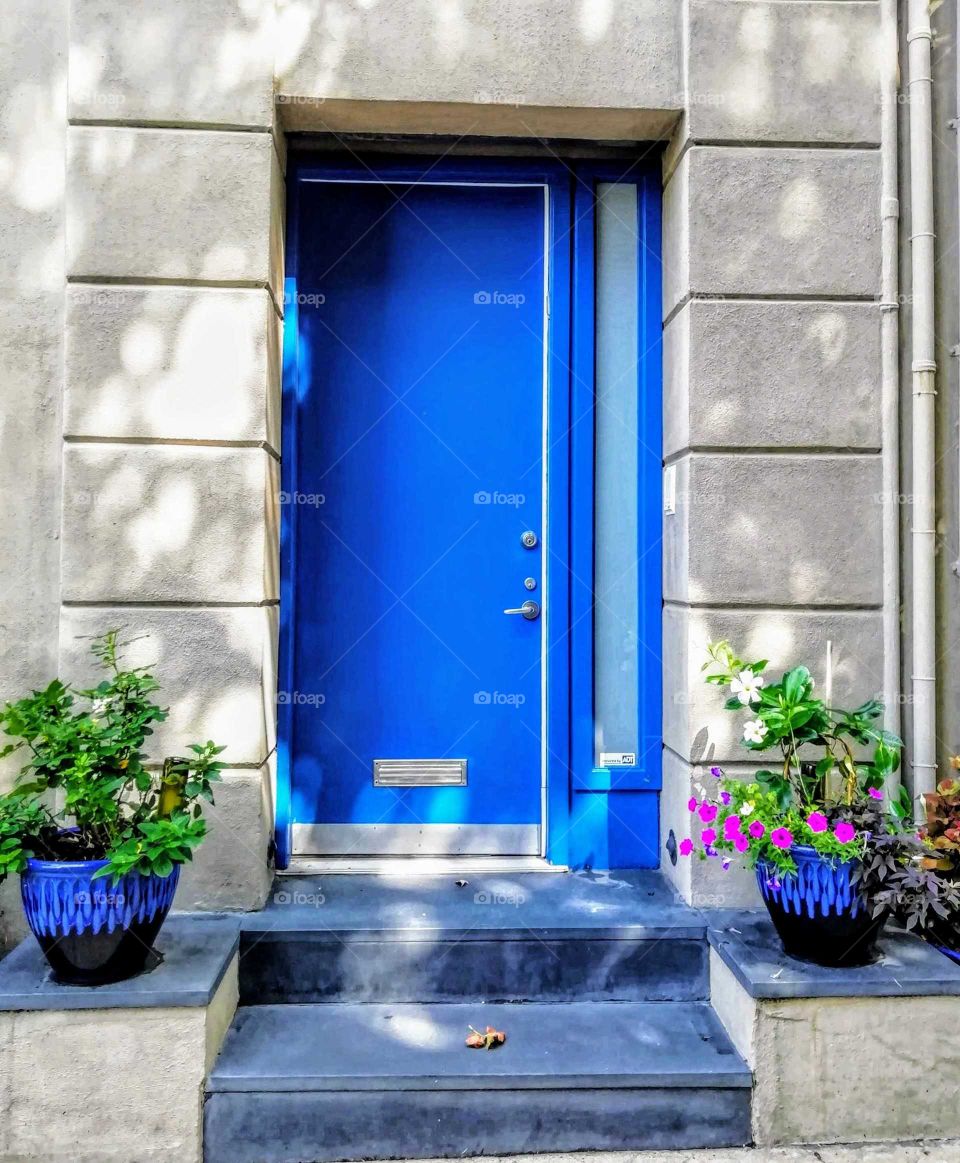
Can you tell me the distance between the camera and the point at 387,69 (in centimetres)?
374

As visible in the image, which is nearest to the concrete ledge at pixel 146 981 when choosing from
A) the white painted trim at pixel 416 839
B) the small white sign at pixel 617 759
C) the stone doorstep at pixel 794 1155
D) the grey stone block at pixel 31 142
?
the white painted trim at pixel 416 839

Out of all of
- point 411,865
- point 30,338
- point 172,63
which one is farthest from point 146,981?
point 172,63

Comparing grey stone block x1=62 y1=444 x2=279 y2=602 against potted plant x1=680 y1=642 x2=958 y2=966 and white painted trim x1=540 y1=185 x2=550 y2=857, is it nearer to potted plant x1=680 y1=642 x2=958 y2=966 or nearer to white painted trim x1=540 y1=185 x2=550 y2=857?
white painted trim x1=540 y1=185 x2=550 y2=857

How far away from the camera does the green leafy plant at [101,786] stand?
294 cm

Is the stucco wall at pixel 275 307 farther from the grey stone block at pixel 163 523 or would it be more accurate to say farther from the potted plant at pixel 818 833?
the potted plant at pixel 818 833

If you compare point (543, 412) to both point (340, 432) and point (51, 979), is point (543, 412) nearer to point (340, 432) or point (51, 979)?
point (340, 432)

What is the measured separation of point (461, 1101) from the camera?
2.99 metres

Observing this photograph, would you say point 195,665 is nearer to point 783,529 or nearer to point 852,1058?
point 783,529

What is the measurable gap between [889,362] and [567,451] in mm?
1301

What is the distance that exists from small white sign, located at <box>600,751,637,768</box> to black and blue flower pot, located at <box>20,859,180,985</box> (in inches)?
75.6

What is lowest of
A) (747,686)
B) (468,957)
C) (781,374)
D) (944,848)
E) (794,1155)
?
(794,1155)

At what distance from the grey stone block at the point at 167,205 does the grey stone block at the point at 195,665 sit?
4.17 ft

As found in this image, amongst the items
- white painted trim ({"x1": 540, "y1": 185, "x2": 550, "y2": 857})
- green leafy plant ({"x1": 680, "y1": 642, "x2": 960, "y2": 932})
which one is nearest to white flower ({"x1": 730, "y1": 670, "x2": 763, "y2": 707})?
green leafy plant ({"x1": 680, "y1": 642, "x2": 960, "y2": 932})

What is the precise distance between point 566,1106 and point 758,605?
1.87 metres
